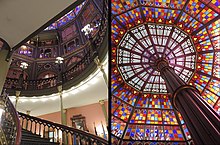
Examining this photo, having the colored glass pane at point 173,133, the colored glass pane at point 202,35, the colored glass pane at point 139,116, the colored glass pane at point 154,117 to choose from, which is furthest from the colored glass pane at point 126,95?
the colored glass pane at point 202,35

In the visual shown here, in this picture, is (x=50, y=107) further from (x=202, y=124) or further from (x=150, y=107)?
(x=202, y=124)

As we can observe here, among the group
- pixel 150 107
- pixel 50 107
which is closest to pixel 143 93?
pixel 150 107

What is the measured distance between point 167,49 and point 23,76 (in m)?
9.37

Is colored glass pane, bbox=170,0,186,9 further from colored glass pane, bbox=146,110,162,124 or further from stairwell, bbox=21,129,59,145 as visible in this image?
stairwell, bbox=21,129,59,145

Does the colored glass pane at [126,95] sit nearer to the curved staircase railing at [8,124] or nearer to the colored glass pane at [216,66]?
the colored glass pane at [216,66]

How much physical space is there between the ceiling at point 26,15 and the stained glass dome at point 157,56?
8.72 feet

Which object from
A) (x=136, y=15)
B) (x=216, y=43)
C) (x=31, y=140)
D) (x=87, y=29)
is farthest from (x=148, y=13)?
(x=31, y=140)

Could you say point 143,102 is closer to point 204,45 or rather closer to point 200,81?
point 200,81

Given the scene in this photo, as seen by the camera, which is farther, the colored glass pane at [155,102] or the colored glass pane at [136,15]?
the colored glass pane at [155,102]

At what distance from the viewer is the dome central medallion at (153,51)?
23.1 ft

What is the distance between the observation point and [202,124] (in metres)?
3.37

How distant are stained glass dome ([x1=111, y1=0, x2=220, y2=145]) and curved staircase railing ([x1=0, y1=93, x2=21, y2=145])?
10.9ft

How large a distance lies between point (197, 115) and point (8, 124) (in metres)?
4.74

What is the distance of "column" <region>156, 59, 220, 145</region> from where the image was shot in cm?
317
